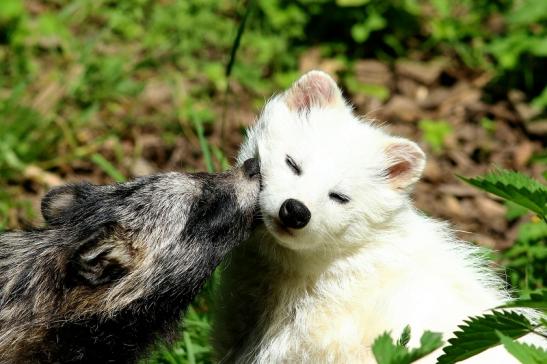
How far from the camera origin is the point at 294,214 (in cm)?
463

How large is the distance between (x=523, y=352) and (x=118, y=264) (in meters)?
2.28

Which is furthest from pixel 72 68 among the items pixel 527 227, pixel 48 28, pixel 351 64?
pixel 527 227

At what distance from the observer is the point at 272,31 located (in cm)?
1007

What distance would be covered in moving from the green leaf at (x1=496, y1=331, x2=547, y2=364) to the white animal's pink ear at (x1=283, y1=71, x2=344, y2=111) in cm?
241

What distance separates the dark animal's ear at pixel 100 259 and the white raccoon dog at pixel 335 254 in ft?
2.69

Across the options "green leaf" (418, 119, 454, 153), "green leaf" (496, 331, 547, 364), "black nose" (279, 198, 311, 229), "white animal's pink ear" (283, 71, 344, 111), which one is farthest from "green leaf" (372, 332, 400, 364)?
"green leaf" (418, 119, 454, 153)

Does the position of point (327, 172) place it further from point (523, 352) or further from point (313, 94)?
point (523, 352)

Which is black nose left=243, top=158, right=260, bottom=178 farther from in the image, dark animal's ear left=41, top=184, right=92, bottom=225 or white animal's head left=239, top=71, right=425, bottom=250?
dark animal's ear left=41, top=184, right=92, bottom=225

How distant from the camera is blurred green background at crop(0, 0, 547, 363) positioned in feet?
27.8

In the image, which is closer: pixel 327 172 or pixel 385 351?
pixel 385 351

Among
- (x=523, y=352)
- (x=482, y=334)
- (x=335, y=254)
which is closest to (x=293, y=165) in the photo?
(x=335, y=254)

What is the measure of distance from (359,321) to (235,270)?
3.04 ft

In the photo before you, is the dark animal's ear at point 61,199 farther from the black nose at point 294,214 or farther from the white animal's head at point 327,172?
the black nose at point 294,214

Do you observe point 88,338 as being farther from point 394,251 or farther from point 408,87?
point 408,87
